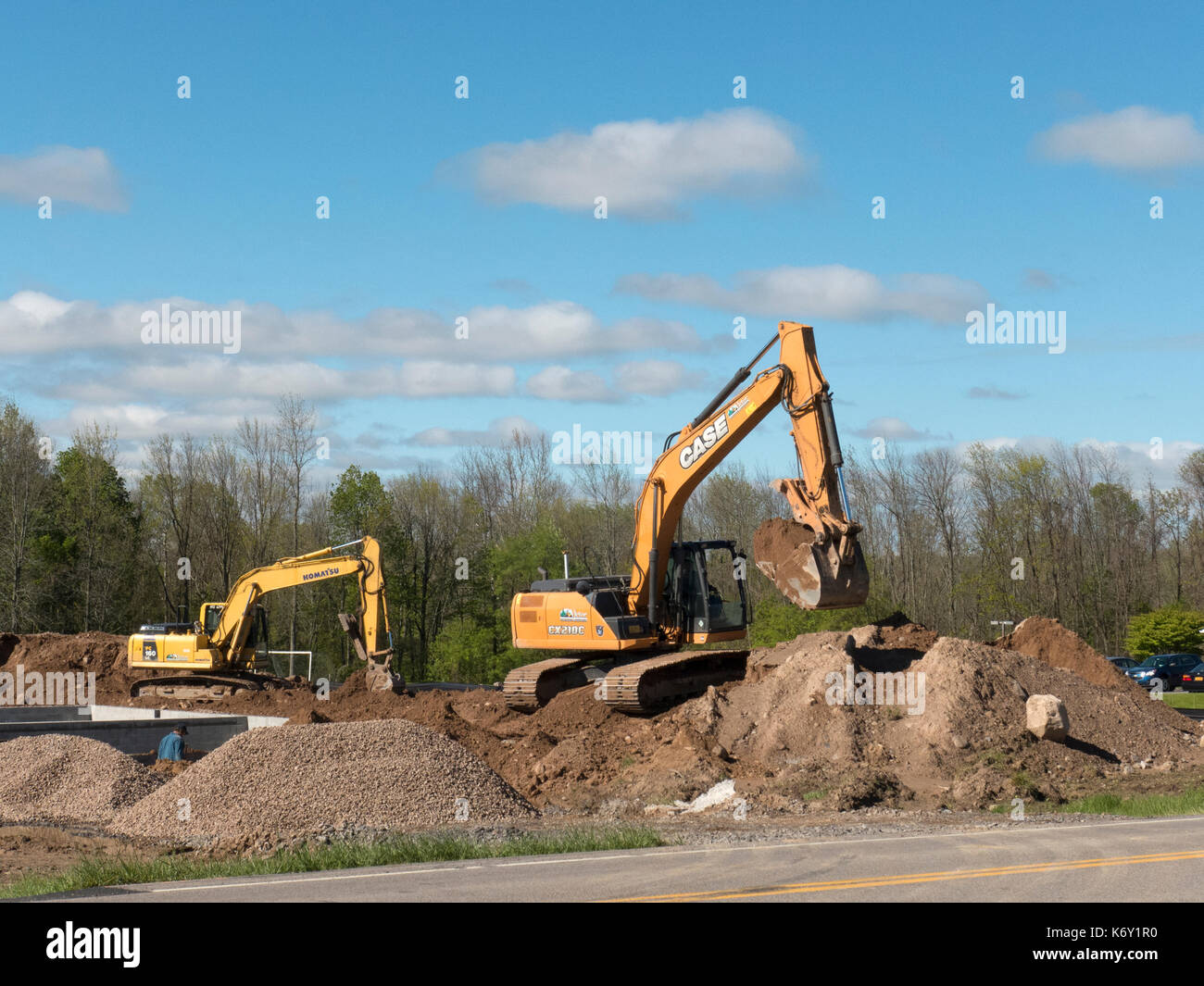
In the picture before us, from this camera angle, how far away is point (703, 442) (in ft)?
68.4

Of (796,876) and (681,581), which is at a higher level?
(681,581)

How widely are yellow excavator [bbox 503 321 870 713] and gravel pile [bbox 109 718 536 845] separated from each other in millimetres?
5281

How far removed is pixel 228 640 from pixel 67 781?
552 inches

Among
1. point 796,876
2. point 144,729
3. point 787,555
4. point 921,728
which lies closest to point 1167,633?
point 921,728

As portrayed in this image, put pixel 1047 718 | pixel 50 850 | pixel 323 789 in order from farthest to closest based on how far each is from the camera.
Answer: pixel 1047 718 < pixel 323 789 < pixel 50 850

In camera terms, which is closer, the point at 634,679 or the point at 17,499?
the point at 634,679

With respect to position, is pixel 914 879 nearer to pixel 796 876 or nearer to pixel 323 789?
pixel 796 876

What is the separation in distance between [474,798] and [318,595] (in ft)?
132

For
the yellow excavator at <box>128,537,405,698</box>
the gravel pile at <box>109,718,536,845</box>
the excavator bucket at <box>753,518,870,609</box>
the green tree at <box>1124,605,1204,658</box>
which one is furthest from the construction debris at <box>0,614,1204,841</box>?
the green tree at <box>1124,605,1204,658</box>

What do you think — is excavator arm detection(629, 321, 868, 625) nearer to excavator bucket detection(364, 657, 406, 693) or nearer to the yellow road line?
the yellow road line

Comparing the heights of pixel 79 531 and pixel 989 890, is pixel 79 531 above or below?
above
